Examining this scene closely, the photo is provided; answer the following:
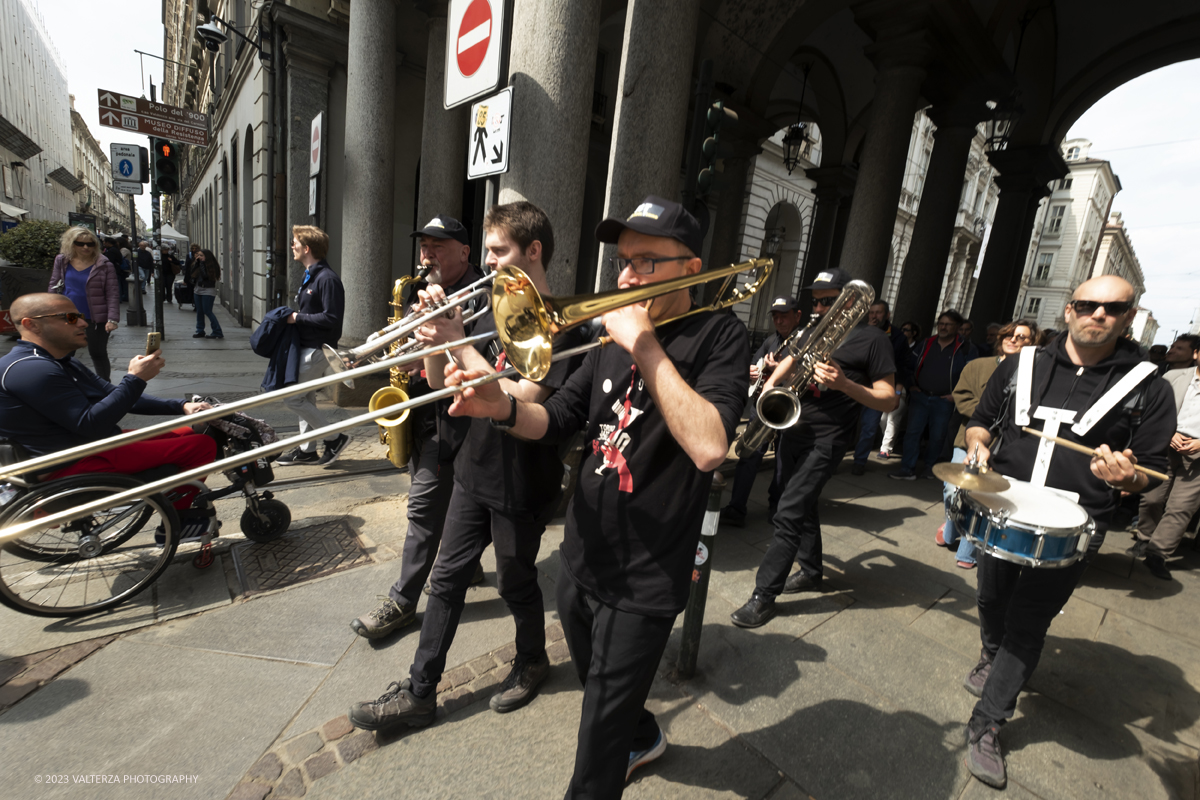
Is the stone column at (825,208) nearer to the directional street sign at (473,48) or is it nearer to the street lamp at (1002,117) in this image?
the street lamp at (1002,117)

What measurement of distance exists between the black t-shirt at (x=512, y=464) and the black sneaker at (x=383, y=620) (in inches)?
39.6

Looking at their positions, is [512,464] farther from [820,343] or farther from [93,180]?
[93,180]

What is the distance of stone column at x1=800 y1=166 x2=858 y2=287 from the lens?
12641mm

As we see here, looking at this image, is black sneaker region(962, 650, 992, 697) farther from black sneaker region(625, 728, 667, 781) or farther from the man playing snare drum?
black sneaker region(625, 728, 667, 781)

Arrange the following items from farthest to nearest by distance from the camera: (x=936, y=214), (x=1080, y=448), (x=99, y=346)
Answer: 1. (x=936, y=214)
2. (x=99, y=346)
3. (x=1080, y=448)

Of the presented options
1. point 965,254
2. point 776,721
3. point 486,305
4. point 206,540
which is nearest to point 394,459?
point 486,305

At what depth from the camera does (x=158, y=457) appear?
10.1 feet

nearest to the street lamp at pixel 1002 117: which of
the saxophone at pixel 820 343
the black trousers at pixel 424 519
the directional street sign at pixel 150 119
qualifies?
the saxophone at pixel 820 343

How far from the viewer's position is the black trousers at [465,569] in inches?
87.9

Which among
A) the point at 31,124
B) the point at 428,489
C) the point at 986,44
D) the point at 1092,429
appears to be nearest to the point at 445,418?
the point at 428,489

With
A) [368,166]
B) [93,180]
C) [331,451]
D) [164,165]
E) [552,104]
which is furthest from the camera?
[93,180]

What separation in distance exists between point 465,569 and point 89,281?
7190 mm

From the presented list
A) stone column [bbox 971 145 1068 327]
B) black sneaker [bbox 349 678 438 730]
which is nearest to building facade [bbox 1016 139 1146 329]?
stone column [bbox 971 145 1068 327]

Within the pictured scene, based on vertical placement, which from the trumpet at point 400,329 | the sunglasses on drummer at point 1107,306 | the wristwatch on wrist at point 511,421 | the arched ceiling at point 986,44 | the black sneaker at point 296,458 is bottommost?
the black sneaker at point 296,458
